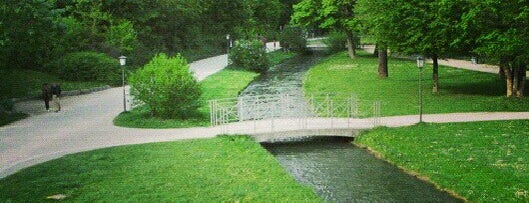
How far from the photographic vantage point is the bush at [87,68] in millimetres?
38281

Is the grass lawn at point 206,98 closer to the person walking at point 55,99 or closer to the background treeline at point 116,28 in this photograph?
the person walking at point 55,99

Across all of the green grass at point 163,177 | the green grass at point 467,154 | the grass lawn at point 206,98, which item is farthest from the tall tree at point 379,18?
the green grass at point 163,177

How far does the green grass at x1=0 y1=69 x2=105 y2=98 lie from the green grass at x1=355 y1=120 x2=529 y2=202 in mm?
21986

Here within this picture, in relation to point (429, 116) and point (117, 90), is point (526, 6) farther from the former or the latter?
point (117, 90)

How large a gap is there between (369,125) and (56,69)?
26634 millimetres

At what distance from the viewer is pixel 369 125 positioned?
22.6 metres

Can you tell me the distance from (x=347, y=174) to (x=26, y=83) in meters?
26.6

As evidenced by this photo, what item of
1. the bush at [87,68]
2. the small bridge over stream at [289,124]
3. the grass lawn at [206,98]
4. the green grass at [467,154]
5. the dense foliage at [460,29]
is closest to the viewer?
the green grass at [467,154]

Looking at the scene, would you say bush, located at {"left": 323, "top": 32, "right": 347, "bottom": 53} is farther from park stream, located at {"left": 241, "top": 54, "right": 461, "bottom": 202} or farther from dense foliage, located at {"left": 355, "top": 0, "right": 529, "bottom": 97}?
park stream, located at {"left": 241, "top": 54, "right": 461, "bottom": 202}

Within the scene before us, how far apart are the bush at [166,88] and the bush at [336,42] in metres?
54.8

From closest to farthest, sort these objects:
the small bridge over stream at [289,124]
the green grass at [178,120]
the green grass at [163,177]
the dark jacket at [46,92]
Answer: the green grass at [163,177] → the small bridge over stream at [289,124] → the green grass at [178,120] → the dark jacket at [46,92]

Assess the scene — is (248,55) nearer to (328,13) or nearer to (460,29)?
(328,13)

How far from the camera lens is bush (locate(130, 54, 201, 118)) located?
77.3ft

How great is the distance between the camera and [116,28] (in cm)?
4362
